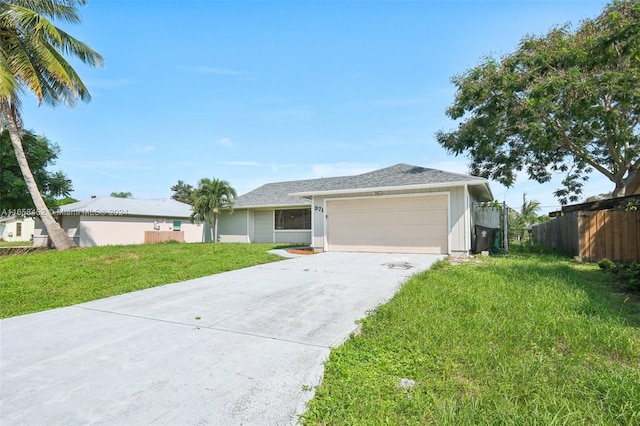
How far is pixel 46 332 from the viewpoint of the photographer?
418cm

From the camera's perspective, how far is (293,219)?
1833 centimetres

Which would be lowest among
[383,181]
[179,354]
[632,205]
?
[179,354]

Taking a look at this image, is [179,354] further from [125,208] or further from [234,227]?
[125,208]

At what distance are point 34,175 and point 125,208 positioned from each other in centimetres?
483

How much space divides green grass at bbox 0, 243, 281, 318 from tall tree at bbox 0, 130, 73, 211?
8958 mm

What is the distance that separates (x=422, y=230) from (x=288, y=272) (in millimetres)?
5629

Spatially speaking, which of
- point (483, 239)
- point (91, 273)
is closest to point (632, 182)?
point (483, 239)

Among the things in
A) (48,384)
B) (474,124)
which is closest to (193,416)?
(48,384)

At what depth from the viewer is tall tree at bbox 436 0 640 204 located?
1020 cm

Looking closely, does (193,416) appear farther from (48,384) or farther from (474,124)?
(474,124)

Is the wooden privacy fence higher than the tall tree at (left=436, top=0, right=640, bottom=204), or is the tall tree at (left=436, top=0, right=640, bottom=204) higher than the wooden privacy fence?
the tall tree at (left=436, top=0, right=640, bottom=204)

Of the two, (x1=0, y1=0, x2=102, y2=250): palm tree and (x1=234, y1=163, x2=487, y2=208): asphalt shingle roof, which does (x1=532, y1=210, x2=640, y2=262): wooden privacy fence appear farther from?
(x1=0, y1=0, x2=102, y2=250): palm tree

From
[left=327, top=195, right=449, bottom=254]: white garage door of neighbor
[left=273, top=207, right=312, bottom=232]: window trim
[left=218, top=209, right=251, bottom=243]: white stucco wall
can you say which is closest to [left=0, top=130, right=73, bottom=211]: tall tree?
[left=218, top=209, right=251, bottom=243]: white stucco wall

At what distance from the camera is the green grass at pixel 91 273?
6223 mm
